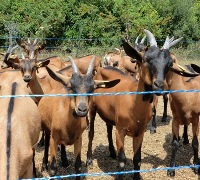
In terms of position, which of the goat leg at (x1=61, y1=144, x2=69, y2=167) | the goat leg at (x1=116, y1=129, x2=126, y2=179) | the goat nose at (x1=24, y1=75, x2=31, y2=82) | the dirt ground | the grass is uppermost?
the goat nose at (x1=24, y1=75, x2=31, y2=82)

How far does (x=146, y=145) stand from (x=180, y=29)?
22.5 m

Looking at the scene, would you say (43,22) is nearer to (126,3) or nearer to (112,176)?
(126,3)

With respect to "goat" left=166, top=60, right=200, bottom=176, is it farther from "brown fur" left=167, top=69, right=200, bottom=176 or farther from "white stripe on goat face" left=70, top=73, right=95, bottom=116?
"white stripe on goat face" left=70, top=73, right=95, bottom=116

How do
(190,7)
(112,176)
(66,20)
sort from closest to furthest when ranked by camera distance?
(112,176)
(66,20)
(190,7)

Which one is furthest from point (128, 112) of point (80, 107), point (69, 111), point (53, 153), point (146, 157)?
point (146, 157)

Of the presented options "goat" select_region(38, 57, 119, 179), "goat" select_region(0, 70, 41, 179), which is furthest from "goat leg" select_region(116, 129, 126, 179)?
"goat" select_region(0, 70, 41, 179)

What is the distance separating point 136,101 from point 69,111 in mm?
1017

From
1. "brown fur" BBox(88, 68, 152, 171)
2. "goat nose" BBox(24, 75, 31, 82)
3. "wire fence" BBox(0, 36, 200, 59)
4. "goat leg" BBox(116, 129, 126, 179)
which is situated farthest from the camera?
"wire fence" BBox(0, 36, 200, 59)

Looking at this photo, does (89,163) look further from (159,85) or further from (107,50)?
(107,50)

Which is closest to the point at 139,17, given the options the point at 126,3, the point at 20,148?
the point at 126,3

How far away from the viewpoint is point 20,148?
4148 mm

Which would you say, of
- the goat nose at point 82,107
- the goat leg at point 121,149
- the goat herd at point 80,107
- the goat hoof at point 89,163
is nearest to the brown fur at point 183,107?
the goat herd at point 80,107

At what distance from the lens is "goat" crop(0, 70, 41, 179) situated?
383 centimetres

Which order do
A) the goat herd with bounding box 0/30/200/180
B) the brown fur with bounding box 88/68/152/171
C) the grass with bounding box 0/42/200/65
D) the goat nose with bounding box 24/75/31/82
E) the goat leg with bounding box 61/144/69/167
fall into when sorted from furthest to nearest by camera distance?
1. the grass with bounding box 0/42/200/65
2. the goat nose with bounding box 24/75/31/82
3. the goat leg with bounding box 61/144/69/167
4. the brown fur with bounding box 88/68/152/171
5. the goat herd with bounding box 0/30/200/180
